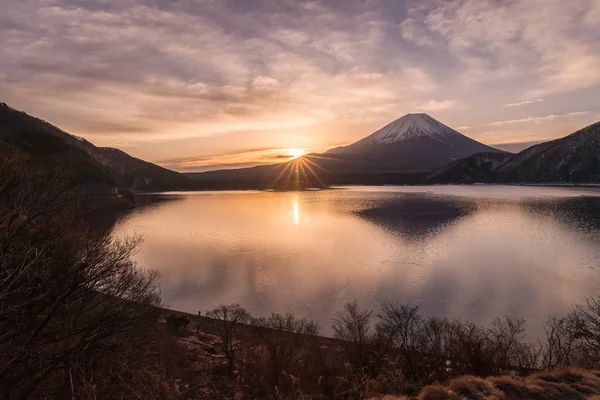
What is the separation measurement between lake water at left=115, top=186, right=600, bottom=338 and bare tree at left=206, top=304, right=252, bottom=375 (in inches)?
88.3

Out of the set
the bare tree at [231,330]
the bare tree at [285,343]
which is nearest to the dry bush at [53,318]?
the bare tree at [231,330]

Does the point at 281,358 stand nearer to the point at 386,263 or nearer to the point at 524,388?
the point at 524,388

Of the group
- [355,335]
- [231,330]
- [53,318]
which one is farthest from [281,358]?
[53,318]

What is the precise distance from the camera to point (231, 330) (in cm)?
2380

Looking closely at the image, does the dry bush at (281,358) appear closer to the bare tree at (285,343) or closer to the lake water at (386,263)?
A: the bare tree at (285,343)

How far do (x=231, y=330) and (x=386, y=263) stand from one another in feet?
78.4

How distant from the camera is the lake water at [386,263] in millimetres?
29875

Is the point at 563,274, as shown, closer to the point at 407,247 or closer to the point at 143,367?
the point at 407,247

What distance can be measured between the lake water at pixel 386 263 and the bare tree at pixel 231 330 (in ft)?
7.36

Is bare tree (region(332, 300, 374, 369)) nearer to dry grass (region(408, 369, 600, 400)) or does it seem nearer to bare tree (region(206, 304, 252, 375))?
dry grass (region(408, 369, 600, 400))

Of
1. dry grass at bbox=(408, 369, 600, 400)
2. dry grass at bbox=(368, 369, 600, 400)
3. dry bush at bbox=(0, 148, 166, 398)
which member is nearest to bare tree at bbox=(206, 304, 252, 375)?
dry bush at bbox=(0, 148, 166, 398)

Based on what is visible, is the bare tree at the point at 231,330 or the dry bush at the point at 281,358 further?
the bare tree at the point at 231,330

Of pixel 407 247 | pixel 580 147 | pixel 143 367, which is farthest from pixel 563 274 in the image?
pixel 580 147

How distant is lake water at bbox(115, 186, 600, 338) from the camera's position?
2988cm
